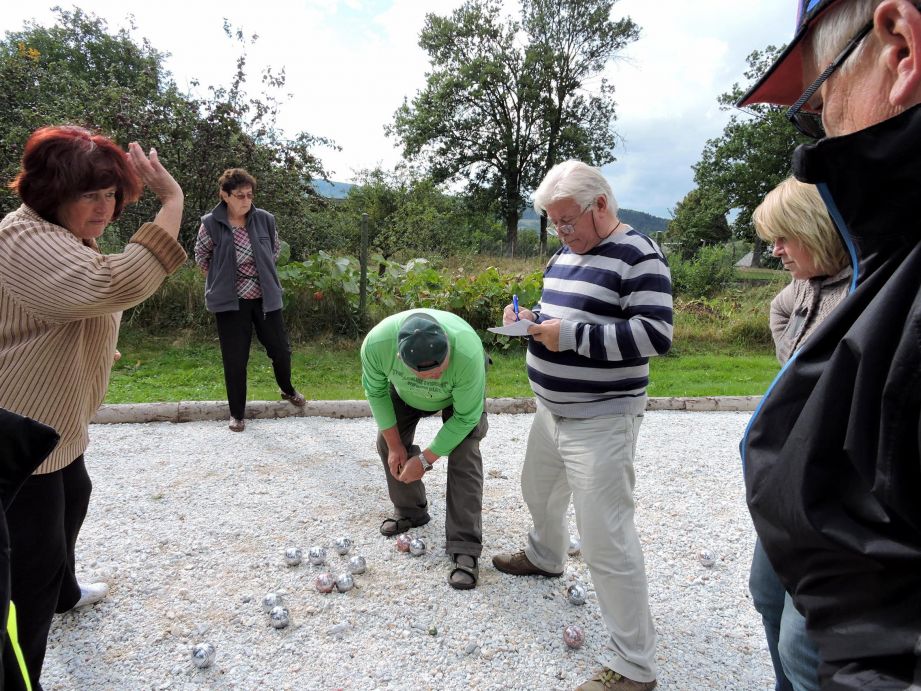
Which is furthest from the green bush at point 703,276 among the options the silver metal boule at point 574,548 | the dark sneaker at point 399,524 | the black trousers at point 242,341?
the dark sneaker at point 399,524

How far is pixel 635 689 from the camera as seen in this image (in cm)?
226

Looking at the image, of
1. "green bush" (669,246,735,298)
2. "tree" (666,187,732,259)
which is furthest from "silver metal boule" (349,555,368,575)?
"tree" (666,187,732,259)

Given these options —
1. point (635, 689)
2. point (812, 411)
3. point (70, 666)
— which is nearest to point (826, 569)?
point (812, 411)

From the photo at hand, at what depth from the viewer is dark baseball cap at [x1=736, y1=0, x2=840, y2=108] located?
97 centimetres

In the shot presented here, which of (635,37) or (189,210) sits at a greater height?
(635,37)

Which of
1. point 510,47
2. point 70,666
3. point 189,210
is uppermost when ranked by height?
point 510,47

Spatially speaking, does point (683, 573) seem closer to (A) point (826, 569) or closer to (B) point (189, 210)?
(A) point (826, 569)

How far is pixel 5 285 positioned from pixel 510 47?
33365 mm

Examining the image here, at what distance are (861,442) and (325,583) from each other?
2665mm

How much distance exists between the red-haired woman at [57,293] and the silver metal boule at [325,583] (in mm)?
1196

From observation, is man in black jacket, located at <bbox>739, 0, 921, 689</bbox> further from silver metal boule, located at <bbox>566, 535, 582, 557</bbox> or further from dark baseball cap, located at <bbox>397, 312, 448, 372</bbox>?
silver metal boule, located at <bbox>566, 535, 582, 557</bbox>

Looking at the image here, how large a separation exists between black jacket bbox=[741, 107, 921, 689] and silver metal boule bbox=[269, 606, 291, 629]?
2316 mm

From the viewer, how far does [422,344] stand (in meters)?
2.42

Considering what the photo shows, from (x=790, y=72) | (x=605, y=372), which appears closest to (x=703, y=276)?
(x=605, y=372)
